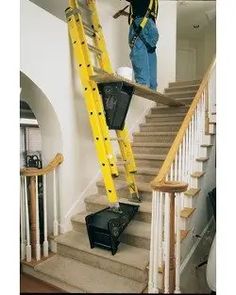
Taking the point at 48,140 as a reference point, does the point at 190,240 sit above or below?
below

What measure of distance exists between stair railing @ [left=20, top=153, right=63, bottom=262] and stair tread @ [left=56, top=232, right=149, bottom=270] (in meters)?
0.09

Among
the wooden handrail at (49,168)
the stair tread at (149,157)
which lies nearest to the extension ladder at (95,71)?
the wooden handrail at (49,168)

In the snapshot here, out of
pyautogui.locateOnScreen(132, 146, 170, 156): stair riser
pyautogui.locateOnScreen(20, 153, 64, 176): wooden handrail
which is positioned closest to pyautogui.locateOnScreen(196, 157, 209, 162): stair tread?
pyautogui.locateOnScreen(132, 146, 170, 156): stair riser

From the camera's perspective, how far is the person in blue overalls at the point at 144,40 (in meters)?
1.27

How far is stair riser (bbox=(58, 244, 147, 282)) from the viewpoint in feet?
4.46

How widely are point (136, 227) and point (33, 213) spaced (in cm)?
61

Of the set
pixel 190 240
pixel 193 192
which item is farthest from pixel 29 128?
pixel 190 240

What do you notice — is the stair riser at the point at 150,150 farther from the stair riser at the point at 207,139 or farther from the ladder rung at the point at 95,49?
the ladder rung at the point at 95,49

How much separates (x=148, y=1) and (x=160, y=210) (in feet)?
3.42

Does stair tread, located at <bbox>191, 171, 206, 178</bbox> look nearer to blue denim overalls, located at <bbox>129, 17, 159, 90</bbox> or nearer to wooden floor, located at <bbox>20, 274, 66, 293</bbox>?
blue denim overalls, located at <bbox>129, 17, 159, 90</bbox>

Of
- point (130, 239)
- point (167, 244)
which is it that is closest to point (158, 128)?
point (130, 239)

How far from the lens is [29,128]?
3.65 feet

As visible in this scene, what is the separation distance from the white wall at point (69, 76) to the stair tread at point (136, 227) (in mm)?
49
